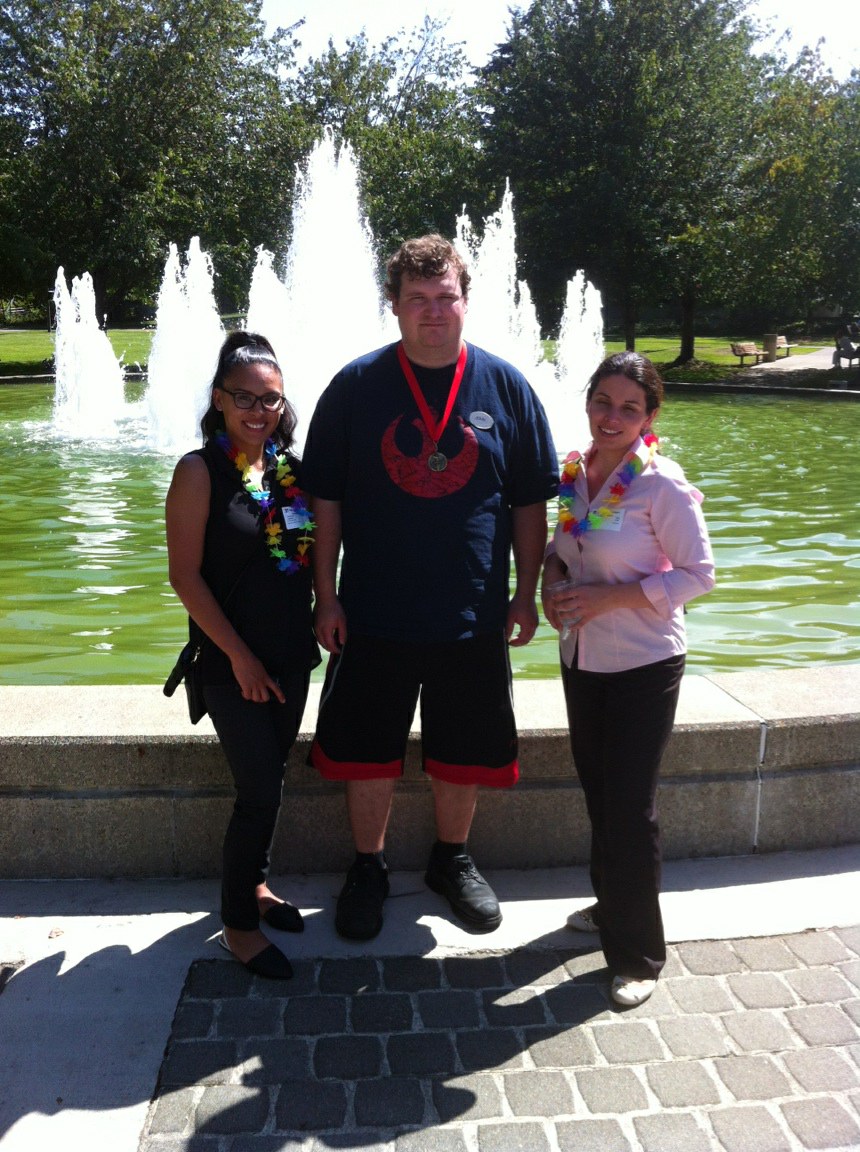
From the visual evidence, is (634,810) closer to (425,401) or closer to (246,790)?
(246,790)

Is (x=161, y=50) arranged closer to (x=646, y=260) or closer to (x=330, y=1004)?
(x=646, y=260)

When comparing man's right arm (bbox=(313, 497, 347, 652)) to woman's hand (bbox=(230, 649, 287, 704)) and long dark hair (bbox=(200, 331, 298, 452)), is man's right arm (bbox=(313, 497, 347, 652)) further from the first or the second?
long dark hair (bbox=(200, 331, 298, 452))

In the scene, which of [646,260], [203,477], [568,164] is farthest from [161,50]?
[203,477]

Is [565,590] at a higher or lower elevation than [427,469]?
lower

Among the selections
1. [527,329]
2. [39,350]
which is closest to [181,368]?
[527,329]

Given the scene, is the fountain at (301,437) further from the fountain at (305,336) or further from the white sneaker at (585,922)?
the white sneaker at (585,922)

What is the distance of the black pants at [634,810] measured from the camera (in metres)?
2.97

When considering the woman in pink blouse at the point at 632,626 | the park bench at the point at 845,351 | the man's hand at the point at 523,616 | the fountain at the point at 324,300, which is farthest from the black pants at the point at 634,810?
the park bench at the point at 845,351

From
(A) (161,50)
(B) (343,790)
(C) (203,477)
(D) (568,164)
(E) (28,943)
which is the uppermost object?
(A) (161,50)

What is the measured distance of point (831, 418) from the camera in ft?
60.3

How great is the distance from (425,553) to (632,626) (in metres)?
0.63

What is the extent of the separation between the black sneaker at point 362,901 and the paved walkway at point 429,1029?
5 cm

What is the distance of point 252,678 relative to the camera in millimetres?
3064

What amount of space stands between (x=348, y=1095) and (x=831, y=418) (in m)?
17.8
